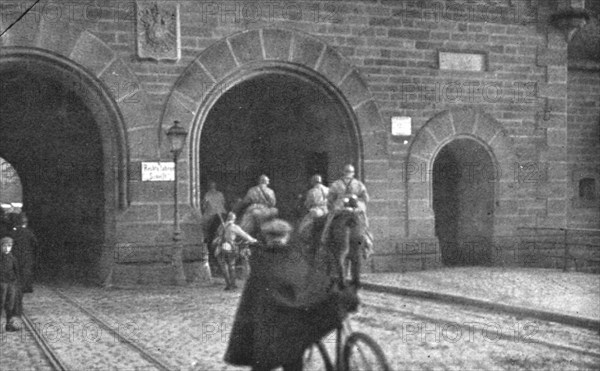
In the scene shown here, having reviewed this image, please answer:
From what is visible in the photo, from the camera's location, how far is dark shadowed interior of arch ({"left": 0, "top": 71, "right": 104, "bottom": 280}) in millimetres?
18953

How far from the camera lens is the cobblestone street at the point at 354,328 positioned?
820cm

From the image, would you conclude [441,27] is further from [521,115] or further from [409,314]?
[409,314]

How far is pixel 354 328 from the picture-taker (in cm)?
1020

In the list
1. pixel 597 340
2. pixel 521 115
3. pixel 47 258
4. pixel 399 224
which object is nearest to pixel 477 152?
pixel 521 115

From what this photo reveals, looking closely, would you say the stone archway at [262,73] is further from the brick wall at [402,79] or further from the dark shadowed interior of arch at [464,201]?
the dark shadowed interior of arch at [464,201]

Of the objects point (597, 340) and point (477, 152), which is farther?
Answer: point (477, 152)

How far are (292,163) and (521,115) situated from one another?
5.41m

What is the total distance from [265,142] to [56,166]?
18.8 feet

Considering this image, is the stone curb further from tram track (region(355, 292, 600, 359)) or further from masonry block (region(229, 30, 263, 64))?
masonry block (region(229, 30, 263, 64))

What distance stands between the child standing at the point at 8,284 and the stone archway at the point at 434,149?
8847 millimetres

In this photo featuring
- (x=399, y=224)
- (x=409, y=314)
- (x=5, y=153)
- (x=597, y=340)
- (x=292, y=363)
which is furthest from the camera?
(x=5, y=153)

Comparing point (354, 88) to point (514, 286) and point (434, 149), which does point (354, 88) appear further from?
point (514, 286)

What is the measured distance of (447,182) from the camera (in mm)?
19828

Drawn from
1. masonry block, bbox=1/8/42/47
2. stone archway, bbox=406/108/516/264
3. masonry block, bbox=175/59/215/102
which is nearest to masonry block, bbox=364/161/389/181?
stone archway, bbox=406/108/516/264
